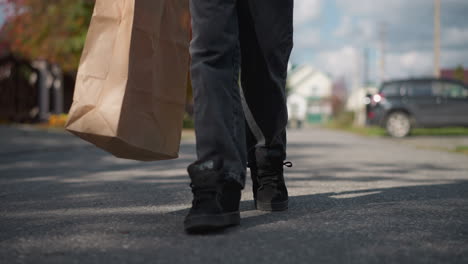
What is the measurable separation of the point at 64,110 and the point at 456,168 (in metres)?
21.1

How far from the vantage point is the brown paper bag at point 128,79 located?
204 centimetres

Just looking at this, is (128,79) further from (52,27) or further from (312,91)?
(312,91)

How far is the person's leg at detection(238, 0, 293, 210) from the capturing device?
2.23 metres

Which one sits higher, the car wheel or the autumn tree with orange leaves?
the autumn tree with orange leaves

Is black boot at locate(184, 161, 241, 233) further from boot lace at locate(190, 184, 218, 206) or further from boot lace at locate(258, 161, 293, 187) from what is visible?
boot lace at locate(258, 161, 293, 187)

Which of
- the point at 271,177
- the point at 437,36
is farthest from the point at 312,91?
the point at 271,177

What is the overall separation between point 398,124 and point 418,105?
77 centimetres

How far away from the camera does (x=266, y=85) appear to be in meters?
2.35

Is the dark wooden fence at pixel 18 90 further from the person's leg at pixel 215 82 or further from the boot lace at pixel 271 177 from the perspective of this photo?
the person's leg at pixel 215 82

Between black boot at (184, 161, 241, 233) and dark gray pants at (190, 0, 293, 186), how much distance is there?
4 centimetres

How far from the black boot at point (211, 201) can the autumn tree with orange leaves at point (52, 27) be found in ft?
46.0

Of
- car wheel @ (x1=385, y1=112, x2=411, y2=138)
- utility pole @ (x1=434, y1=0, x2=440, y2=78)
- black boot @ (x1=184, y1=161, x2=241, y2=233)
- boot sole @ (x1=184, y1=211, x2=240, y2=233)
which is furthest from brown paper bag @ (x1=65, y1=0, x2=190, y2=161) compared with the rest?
utility pole @ (x1=434, y1=0, x2=440, y2=78)

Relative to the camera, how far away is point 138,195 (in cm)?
309

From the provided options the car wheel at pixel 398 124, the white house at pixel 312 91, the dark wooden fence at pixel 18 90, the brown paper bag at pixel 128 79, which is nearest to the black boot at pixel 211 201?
the brown paper bag at pixel 128 79
